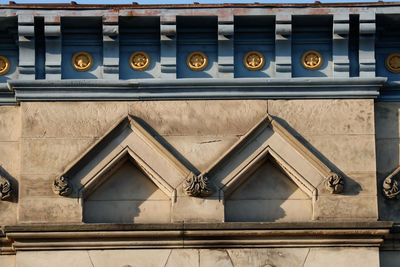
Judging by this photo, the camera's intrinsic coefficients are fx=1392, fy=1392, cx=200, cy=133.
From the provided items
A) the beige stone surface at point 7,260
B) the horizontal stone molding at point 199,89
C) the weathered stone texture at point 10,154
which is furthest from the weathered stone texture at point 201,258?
the horizontal stone molding at point 199,89

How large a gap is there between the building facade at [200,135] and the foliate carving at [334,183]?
1 centimetres

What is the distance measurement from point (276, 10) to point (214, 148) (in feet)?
7.10

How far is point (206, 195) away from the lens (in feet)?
63.0

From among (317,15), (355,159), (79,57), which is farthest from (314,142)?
(79,57)

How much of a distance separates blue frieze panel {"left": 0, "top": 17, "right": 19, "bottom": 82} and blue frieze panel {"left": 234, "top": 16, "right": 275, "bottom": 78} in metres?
3.16

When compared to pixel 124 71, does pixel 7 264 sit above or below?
below

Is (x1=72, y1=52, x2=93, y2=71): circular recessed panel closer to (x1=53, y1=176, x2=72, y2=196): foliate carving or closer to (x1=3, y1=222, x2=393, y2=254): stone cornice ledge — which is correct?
(x1=53, y1=176, x2=72, y2=196): foliate carving

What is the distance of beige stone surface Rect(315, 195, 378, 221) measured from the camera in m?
19.1

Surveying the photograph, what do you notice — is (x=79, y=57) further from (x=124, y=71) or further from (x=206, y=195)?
(x=206, y=195)

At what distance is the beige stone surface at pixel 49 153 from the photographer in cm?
1939

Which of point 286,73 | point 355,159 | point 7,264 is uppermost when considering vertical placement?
point 286,73

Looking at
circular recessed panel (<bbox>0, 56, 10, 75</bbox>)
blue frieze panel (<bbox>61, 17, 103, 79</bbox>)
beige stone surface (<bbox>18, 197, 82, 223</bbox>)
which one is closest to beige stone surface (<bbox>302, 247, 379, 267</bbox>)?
beige stone surface (<bbox>18, 197, 82, 223</bbox>)

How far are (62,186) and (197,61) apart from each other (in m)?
2.67

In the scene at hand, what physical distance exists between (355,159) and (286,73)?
157 centimetres
